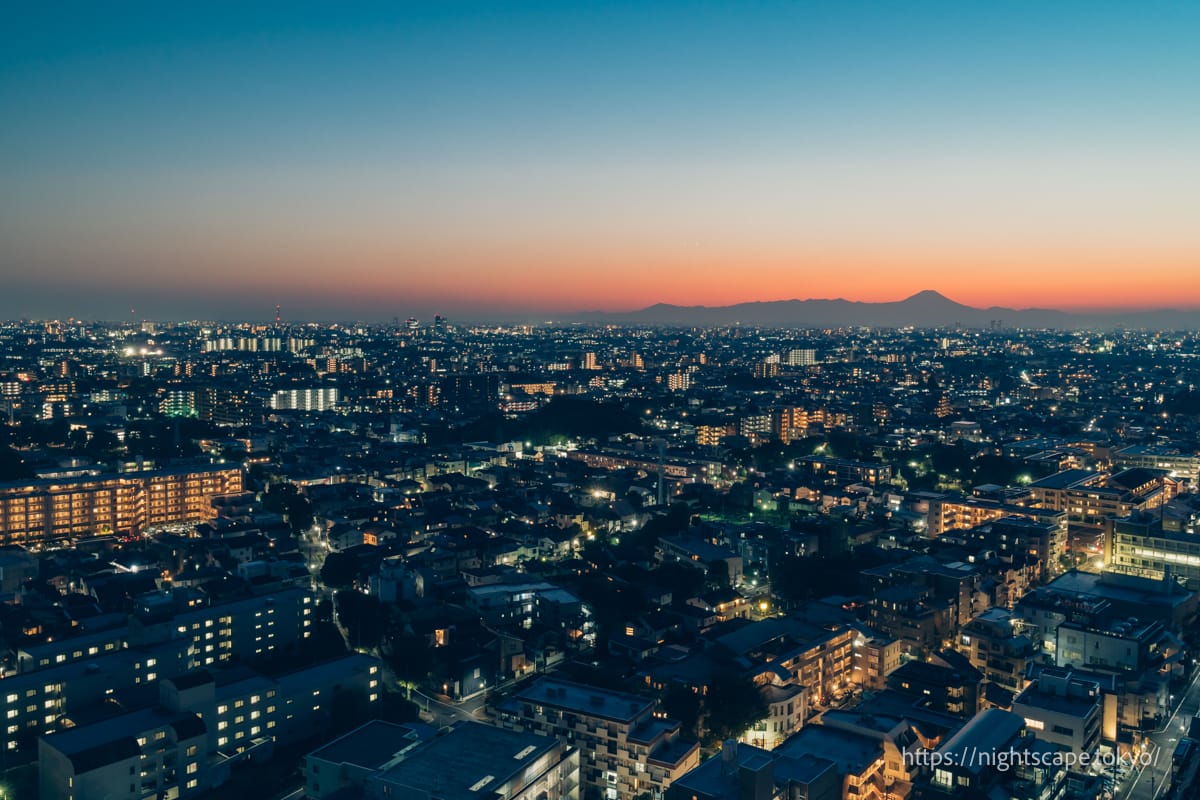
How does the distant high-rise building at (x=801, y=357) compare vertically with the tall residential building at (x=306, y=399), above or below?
above

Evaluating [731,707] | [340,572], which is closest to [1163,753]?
[731,707]

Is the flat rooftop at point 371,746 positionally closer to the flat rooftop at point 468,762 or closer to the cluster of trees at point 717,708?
the flat rooftop at point 468,762

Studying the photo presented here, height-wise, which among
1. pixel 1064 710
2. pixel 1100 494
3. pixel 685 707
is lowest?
pixel 685 707

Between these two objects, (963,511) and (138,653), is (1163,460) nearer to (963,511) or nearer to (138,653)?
(963,511)

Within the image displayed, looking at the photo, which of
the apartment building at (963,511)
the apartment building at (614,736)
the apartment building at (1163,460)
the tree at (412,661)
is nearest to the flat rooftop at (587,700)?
the apartment building at (614,736)

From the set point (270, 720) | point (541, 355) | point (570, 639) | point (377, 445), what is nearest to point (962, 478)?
point (570, 639)

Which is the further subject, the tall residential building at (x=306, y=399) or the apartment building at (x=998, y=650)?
the tall residential building at (x=306, y=399)
